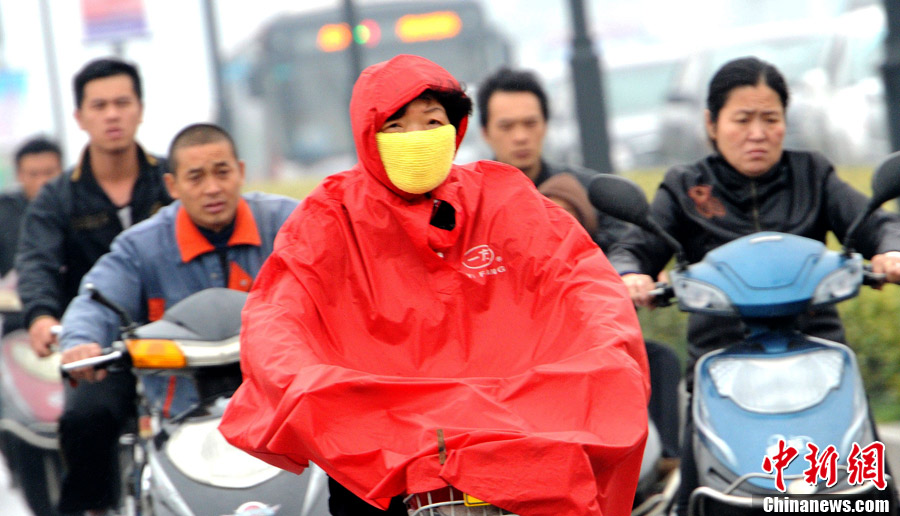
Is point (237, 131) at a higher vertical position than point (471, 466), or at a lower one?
higher

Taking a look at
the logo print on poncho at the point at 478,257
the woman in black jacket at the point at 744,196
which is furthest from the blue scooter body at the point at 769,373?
the logo print on poncho at the point at 478,257

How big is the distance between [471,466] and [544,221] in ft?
2.81

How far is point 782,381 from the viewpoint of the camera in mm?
3834

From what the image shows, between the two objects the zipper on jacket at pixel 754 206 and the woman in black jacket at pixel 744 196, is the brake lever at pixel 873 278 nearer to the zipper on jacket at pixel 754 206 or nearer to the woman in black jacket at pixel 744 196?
the woman in black jacket at pixel 744 196

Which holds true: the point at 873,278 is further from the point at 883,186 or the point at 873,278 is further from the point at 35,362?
the point at 35,362

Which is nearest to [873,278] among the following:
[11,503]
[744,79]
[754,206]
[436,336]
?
[754,206]

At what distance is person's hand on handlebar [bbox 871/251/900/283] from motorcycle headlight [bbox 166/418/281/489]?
70.8 inches

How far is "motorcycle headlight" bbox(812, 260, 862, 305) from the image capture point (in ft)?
12.7

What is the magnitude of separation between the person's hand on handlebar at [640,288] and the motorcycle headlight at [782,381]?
0.37m

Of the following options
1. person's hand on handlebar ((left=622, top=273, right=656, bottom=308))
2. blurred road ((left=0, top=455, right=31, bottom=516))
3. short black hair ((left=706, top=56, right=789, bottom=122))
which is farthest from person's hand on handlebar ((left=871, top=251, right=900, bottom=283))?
blurred road ((left=0, top=455, right=31, bottom=516))

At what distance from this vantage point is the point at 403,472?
9.43ft

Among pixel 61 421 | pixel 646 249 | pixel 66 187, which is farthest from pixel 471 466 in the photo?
pixel 66 187

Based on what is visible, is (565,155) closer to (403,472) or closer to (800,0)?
(403,472)

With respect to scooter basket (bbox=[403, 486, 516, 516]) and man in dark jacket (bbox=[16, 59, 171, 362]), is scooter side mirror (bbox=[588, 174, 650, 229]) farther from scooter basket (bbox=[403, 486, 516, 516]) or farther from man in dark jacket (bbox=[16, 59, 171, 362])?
man in dark jacket (bbox=[16, 59, 171, 362])
